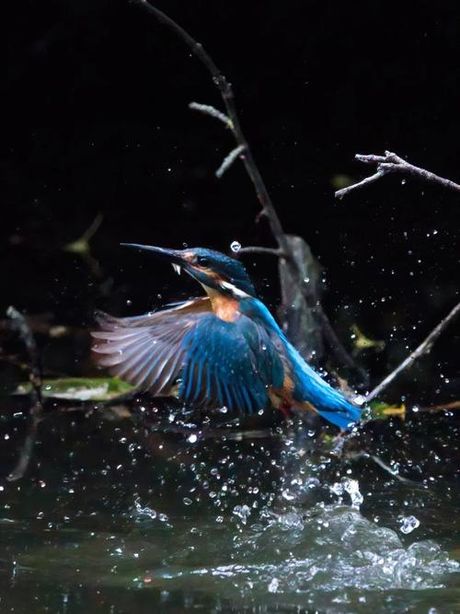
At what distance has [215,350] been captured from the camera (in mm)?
4012

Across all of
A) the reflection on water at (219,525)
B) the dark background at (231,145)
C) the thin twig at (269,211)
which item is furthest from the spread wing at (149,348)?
the dark background at (231,145)

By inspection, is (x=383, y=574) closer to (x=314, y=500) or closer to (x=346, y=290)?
(x=314, y=500)

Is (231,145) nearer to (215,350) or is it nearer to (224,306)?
(224,306)

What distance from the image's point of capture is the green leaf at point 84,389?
530 centimetres

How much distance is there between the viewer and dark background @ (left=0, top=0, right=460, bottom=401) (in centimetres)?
577

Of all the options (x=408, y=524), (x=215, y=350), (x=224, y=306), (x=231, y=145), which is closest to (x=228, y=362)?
(x=215, y=350)

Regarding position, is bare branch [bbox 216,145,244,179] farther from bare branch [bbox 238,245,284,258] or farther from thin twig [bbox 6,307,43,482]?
thin twig [bbox 6,307,43,482]

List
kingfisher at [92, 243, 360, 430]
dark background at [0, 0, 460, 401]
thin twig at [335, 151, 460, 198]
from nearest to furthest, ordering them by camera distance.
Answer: thin twig at [335, 151, 460, 198], kingfisher at [92, 243, 360, 430], dark background at [0, 0, 460, 401]

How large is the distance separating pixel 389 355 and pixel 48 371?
150 cm

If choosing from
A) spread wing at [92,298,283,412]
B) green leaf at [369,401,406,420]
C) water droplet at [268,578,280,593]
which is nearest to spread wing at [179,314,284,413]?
spread wing at [92,298,283,412]

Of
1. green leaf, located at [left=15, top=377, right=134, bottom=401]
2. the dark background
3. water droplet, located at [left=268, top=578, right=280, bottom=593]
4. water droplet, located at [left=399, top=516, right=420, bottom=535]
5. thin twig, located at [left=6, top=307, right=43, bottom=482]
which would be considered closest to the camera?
water droplet, located at [left=268, top=578, right=280, bottom=593]

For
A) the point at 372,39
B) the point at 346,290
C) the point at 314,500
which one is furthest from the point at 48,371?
the point at 372,39

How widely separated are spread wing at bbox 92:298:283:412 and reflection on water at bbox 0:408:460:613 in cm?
37

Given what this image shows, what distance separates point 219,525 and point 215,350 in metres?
0.55
